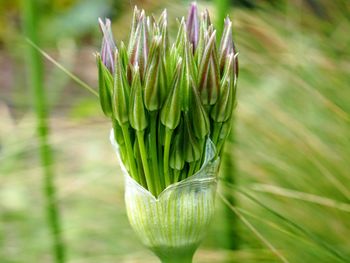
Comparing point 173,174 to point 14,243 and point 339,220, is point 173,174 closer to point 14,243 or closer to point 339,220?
point 339,220

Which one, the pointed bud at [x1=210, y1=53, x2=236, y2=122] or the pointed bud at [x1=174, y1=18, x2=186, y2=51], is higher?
the pointed bud at [x1=174, y1=18, x2=186, y2=51]

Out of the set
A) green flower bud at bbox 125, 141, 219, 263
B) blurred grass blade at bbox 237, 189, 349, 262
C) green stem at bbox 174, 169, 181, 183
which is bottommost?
blurred grass blade at bbox 237, 189, 349, 262

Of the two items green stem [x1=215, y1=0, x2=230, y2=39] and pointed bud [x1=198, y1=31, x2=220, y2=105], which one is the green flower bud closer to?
pointed bud [x1=198, y1=31, x2=220, y2=105]

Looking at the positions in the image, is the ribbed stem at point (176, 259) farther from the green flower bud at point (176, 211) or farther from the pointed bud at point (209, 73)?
the pointed bud at point (209, 73)

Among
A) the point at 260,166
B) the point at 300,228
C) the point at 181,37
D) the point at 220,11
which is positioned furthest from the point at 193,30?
the point at 260,166

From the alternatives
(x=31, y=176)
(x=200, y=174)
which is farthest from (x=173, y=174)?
(x=31, y=176)

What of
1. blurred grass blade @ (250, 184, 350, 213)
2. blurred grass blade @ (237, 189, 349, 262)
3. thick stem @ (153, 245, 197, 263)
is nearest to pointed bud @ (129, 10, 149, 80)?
thick stem @ (153, 245, 197, 263)

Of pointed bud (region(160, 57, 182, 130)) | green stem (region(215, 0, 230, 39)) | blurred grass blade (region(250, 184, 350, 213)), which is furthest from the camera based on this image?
blurred grass blade (region(250, 184, 350, 213))
